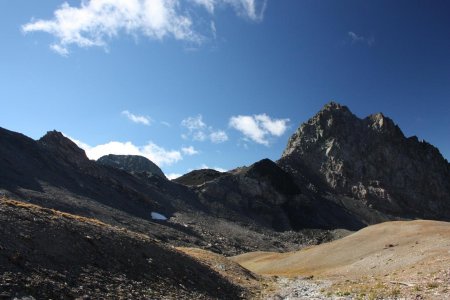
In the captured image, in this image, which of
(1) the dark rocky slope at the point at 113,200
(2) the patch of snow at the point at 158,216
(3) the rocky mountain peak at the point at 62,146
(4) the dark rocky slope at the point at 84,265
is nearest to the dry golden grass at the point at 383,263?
(4) the dark rocky slope at the point at 84,265

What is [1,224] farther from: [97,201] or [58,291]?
[97,201]

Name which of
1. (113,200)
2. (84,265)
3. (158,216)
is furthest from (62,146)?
(84,265)

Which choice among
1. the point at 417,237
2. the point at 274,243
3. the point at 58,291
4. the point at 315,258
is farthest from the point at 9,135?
the point at 58,291

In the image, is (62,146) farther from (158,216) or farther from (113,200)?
(158,216)

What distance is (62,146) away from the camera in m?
182

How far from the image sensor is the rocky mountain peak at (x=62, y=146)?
178 meters

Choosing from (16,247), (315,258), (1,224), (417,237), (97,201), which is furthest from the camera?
(97,201)

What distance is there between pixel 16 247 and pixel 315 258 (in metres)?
56.6

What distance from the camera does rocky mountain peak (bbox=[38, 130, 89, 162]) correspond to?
17775cm

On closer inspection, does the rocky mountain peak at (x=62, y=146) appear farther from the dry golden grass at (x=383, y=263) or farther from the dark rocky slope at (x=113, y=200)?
the dry golden grass at (x=383, y=263)

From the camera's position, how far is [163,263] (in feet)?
114

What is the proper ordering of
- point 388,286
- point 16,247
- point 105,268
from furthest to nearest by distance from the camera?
point 388,286
point 105,268
point 16,247

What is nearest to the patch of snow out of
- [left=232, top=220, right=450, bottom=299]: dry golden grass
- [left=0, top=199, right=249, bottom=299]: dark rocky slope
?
[left=232, top=220, right=450, bottom=299]: dry golden grass

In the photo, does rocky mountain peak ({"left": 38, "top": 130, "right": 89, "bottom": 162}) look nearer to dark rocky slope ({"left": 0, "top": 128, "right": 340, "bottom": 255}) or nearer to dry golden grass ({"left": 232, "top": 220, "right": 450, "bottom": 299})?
dark rocky slope ({"left": 0, "top": 128, "right": 340, "bottom": 255})
